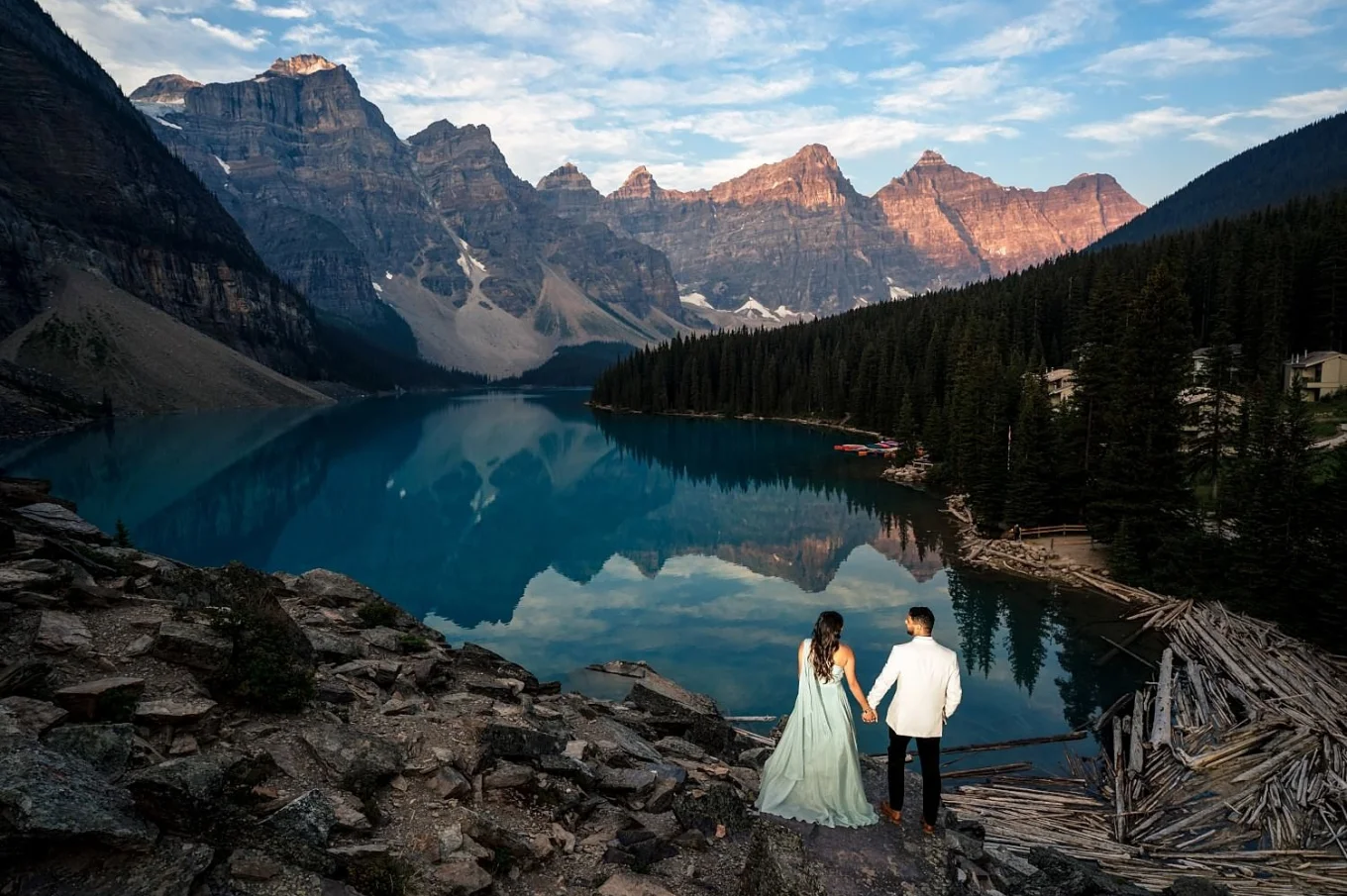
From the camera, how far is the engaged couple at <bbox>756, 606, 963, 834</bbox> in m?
9.38

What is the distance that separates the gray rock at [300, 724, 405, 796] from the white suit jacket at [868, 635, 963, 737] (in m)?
6.53

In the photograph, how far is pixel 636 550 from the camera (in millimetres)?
46344

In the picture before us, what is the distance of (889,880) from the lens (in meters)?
8.60

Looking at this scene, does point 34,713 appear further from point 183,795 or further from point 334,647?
point 334,647

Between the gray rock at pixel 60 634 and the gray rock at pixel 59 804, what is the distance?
12.6ft

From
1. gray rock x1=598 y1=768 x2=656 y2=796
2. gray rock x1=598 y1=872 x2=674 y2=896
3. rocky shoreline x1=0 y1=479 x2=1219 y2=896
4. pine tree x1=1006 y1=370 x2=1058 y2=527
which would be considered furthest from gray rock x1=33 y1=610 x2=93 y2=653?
pine tree x1=1006 y1=370 x2=1058 y2=527

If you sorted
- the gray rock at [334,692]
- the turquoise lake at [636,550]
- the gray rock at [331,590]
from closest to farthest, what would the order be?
the gray rock at [334,692] → the gray rock at [331,590] → the turquoise lake at [636,550]

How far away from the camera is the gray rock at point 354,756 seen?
30.8 feet

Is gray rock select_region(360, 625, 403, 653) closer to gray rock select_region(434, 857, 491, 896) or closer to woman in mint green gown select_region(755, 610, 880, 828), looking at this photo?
gray rock select_region(434, 857, 491, 896)

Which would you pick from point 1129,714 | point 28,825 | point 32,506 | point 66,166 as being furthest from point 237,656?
point 66,166

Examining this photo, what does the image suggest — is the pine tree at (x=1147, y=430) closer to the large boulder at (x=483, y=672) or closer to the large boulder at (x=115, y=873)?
the large boulder at (x=483, y=672)

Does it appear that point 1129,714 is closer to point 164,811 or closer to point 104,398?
point 164,811

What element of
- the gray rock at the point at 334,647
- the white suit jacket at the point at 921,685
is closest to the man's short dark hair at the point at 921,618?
the white suit jacket at the point at 921,685

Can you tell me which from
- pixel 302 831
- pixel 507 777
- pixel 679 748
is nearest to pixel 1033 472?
pixel 679 748
